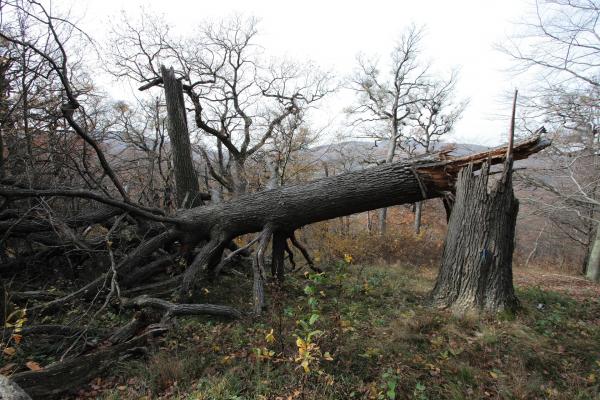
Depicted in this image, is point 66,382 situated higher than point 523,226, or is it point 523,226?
point 66,382

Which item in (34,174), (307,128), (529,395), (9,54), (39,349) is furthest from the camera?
(307,128)

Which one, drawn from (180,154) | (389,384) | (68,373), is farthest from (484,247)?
(180,154)

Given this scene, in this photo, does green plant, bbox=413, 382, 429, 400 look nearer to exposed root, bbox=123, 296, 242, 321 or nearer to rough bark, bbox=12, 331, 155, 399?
exposed root, bbox=123, 296, 242, 321

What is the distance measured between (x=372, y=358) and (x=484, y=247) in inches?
83.7

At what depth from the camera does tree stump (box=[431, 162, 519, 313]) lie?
13.4 feet

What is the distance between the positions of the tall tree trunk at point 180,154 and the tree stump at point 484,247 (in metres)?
4.53

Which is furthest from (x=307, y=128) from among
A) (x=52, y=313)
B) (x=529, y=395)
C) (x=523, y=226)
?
(x=523, y=226)

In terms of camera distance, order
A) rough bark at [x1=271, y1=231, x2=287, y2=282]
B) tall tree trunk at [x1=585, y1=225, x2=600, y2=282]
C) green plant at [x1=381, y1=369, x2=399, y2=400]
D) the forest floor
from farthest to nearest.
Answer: tall tree trunk at [x1=585, y1=225, x2=600, y2=282] → rough bark at [x1=271, y1=231, x2=287, y2=282] → the forest floor → green plant at [x1=381, y1=369, x2=399, y2=400]

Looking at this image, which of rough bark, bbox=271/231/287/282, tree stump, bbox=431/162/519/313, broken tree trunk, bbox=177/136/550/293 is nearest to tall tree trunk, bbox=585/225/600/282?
tree stump, bbox=431/162/519/313

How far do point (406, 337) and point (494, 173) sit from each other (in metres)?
2.39

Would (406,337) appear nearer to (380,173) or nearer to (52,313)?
(380,173)

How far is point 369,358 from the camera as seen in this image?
302 centimetres

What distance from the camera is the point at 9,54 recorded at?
18.7ft

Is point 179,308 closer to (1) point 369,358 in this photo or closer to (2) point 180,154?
(1) point 369,358
